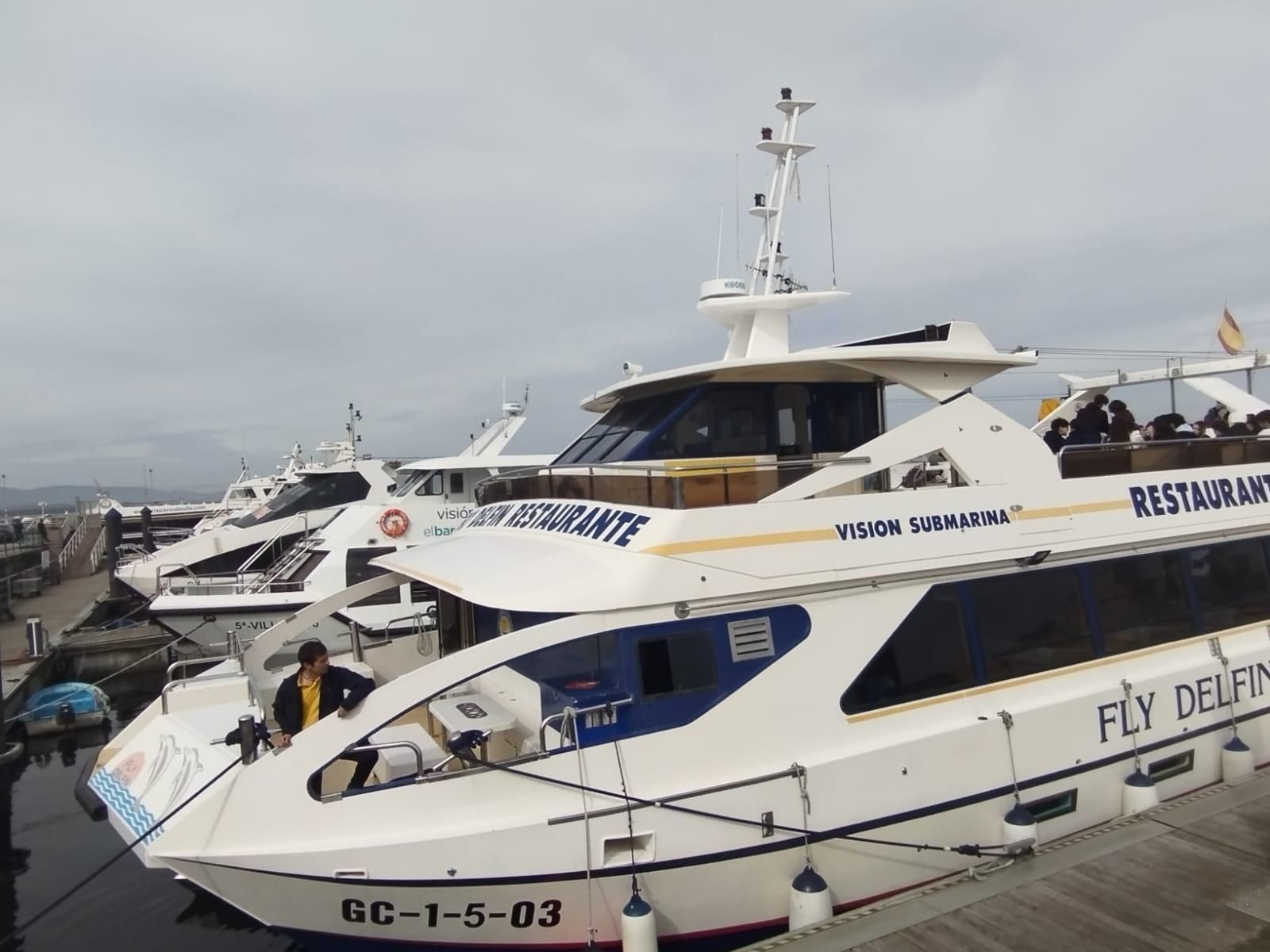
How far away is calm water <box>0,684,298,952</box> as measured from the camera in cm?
668

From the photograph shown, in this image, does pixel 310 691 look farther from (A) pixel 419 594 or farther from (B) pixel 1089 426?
(A) pixel 419 594

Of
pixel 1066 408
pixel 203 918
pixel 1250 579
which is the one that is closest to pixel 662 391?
pixel 1250 579

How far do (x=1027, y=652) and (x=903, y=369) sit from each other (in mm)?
2157

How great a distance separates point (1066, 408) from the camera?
492 inches

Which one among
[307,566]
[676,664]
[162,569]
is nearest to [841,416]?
[676,664]

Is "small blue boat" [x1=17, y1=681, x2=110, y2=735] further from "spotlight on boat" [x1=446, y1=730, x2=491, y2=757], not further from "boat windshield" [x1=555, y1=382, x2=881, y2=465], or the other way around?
"spotlight on boat" [x1=446, y1=730, x2=491, y2=757]

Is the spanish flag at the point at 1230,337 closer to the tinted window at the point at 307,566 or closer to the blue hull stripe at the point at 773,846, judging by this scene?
the blue hull stripe at the point at 773,846

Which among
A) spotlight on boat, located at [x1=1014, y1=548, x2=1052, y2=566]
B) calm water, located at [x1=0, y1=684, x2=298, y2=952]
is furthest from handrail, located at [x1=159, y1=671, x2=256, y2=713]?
spotlight on boat, located at [x1=1014, y1=548, x2=1052, y2=566]

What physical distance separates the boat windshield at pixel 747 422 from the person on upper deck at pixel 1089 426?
2207 millimetres

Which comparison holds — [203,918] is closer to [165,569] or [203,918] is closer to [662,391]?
[662,391]

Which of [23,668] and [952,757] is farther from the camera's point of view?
[23,668]

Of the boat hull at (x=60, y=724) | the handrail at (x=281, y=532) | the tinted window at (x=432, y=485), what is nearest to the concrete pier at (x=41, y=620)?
the boat hull at (x=60, y=724)

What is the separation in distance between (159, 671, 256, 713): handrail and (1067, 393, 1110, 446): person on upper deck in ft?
23.7

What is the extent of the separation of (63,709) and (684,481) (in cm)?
1197
